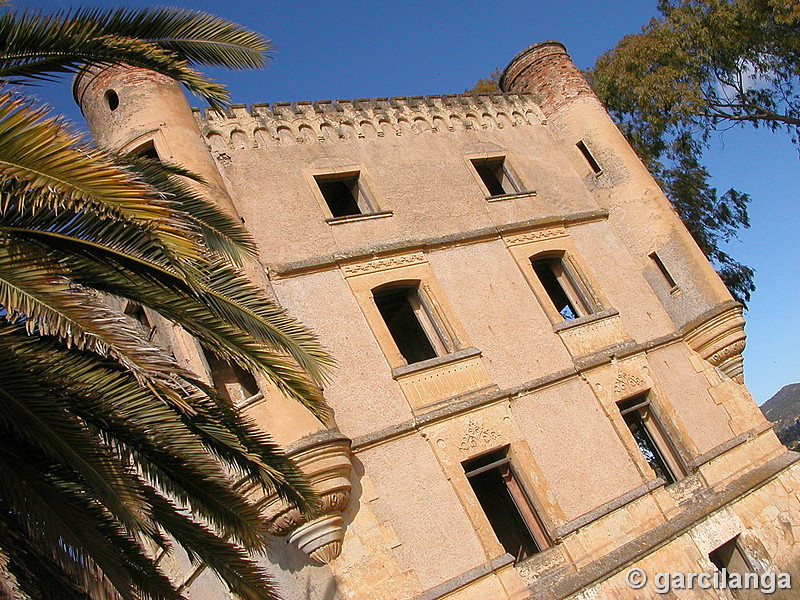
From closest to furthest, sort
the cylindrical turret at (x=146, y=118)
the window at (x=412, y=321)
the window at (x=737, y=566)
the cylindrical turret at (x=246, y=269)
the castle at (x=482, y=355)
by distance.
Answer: the cylindrical turret at (x=246, y=269)
the castle at (x=482, y=355)
the cylindrical turret at (x=146, y=118)
the window at (x=737, y=566)
the window at (x=412, y=321)

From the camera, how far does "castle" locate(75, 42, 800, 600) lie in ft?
31.4

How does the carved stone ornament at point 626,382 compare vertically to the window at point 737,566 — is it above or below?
above

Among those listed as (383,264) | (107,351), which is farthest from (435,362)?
(107,351)

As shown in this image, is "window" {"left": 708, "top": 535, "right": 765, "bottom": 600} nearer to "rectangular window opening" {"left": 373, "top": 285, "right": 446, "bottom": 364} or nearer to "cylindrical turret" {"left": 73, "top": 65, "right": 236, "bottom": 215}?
"rectangular window opening" {"left": 373, "top": 285, "right": 446, "bottom": 364}

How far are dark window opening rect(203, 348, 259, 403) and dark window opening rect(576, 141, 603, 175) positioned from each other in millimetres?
9513

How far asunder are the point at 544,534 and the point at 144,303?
798 centimetres

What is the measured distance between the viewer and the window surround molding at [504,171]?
13922 millimetres

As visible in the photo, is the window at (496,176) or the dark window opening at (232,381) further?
the window at (496,176)

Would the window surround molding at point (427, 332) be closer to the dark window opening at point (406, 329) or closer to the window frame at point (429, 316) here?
the window frame at point (429, 316)

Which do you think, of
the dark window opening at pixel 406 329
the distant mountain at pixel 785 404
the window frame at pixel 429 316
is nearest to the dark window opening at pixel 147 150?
the window frame at pixel 429 316

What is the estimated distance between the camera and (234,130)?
40.6ft

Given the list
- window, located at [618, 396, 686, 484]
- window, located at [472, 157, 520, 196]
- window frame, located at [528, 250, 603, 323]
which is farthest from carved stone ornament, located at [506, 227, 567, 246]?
window, located at [618, 396, 686, 484]

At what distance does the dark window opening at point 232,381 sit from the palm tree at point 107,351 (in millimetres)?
4276

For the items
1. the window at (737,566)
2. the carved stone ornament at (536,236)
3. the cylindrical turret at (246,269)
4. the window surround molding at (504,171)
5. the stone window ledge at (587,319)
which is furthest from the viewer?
the window surround molding at (504,171)
